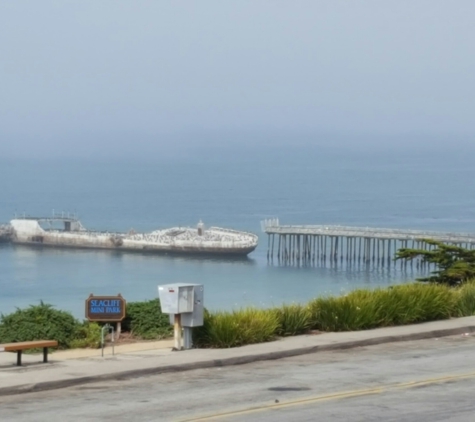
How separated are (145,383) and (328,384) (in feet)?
6.81

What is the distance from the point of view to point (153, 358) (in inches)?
615

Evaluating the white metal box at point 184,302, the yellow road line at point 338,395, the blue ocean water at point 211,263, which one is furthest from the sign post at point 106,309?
the blue ocean water at point 211,263

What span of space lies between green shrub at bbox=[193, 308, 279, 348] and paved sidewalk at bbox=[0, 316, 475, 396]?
0.21 m

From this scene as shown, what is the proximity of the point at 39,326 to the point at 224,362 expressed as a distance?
2767mm

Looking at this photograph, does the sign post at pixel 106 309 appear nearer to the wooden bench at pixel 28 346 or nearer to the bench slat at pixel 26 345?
the wooden bench at pixel 28 346

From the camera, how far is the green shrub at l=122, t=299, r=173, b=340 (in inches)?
696

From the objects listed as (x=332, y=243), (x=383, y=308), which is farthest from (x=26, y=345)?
(x=332, y=243)

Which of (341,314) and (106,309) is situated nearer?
(106,309)

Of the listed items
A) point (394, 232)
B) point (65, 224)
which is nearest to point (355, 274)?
point (394, 232)

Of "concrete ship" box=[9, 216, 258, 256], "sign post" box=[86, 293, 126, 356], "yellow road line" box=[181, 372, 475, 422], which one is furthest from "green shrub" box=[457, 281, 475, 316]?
"concrete ship" box=[9, 216, 258, 256]

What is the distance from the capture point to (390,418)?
12.0 meters

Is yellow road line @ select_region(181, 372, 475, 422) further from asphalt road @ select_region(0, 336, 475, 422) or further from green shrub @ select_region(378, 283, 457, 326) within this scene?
Answer: green shrub @ select_region(378, 283, 457, 326)

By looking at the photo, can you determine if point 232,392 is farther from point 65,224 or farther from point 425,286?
point 65,224

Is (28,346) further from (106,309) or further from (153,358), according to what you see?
(106,309)
